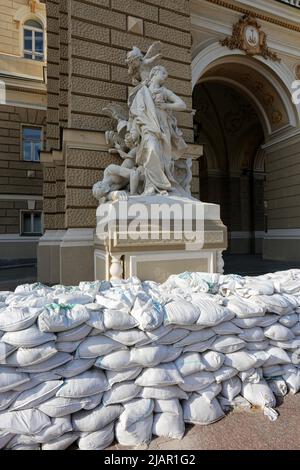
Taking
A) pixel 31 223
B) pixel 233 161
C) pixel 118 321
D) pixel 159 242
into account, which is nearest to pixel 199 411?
pixel 118 321

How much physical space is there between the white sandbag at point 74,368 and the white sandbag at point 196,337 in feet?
1.68

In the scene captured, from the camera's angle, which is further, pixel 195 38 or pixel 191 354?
pixel 195 38

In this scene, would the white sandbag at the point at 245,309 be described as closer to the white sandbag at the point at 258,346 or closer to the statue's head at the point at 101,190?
the white sandbag at the point at 258,346

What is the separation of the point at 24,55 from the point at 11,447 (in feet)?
47.4

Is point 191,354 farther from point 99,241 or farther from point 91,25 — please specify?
point 91,25

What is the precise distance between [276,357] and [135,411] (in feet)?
3.25

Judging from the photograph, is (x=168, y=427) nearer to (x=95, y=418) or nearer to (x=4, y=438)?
(x=95, y=418)

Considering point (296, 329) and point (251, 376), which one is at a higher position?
point (296, 329)

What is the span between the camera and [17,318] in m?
1.54

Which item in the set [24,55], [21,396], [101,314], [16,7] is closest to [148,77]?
[101,314]

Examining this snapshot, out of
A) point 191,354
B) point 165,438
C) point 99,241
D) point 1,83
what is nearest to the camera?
point 165,438

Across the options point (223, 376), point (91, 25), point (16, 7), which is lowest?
point (223, 376)

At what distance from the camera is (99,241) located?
194 inches

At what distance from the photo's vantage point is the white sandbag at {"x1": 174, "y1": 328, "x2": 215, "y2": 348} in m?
1.76
